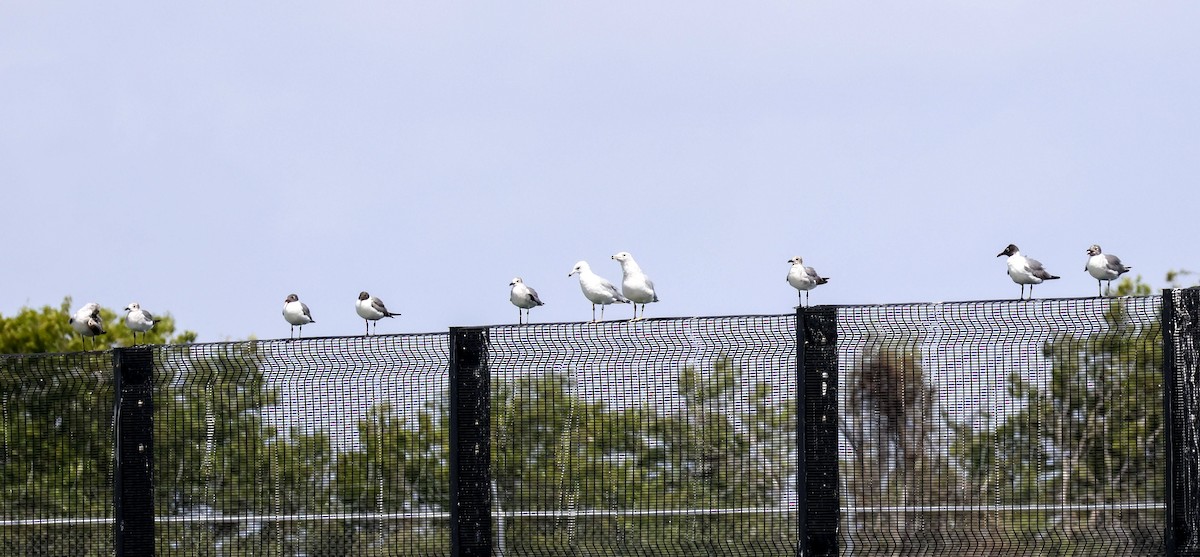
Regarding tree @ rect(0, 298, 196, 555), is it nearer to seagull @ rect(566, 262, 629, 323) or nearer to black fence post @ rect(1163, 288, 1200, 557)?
seagull @ rect(566, 262, 629, 323)

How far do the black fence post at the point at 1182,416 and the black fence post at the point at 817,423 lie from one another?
103 inches

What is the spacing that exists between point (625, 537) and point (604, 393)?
1213mm

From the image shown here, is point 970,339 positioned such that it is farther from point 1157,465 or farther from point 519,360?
point 519,360

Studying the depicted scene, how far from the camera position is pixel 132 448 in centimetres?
1638

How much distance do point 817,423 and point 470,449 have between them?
2.95 meters

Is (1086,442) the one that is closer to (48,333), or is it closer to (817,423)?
(817,423)

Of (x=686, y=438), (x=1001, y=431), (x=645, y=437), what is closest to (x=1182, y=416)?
(x=1001, y=431)

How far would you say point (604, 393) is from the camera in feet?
49.0

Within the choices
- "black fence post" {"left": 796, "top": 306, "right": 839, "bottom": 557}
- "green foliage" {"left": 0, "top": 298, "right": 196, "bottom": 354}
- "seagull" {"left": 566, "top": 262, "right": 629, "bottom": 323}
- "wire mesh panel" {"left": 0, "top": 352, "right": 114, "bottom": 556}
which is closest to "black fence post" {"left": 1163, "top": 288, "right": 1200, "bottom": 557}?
"black fence post" {"left": 796, "top": 306, "right": 839, "bottom": 557}

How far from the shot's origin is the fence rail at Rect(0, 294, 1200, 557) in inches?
561

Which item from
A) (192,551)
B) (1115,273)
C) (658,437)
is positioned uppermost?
(1115,273)

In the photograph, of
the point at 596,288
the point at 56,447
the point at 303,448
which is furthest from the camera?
the point at 596,288

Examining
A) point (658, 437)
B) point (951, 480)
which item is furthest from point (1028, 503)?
point (658, 437)

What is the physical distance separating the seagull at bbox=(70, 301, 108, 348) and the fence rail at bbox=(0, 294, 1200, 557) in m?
8.49
